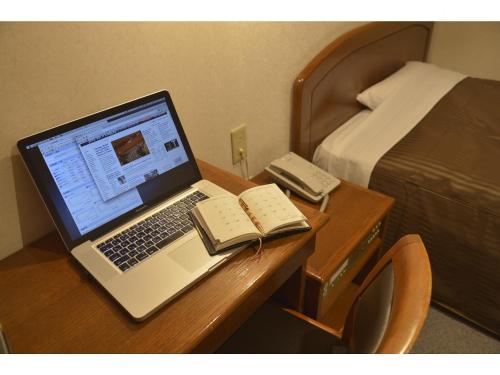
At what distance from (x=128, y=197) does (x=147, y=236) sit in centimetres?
10

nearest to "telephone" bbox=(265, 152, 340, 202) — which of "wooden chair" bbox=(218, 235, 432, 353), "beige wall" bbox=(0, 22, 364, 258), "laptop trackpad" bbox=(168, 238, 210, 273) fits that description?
"beige wall" bbox=(0, 22, 364, 258)

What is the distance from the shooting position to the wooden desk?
62cm

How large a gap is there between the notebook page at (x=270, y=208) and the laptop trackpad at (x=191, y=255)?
0.13 meters

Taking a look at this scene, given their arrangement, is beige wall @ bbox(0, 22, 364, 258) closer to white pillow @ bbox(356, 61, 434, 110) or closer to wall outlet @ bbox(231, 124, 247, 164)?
wall outlet @ bbox(231, 124, 247, 164)

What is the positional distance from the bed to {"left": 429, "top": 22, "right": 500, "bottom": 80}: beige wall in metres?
0.83

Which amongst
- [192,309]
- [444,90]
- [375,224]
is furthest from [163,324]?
[444,90]

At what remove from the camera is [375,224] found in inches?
50.3

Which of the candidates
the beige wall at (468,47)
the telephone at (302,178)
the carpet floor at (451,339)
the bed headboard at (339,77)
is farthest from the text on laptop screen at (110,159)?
the beige wall at (468,47)

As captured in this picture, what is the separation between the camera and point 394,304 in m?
0.68

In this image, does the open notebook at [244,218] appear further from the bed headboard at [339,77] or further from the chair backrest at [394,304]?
the bed headboard at [339,77]

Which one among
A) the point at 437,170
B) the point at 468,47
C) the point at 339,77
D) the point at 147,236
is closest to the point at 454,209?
the point at 437,170

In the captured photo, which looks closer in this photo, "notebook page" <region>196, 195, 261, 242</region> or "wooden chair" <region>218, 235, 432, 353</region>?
"wooden chair" <region>218, 235, 432, 353</region>

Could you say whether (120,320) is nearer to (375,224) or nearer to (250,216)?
(250,216)

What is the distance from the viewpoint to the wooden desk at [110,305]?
0.62 m
